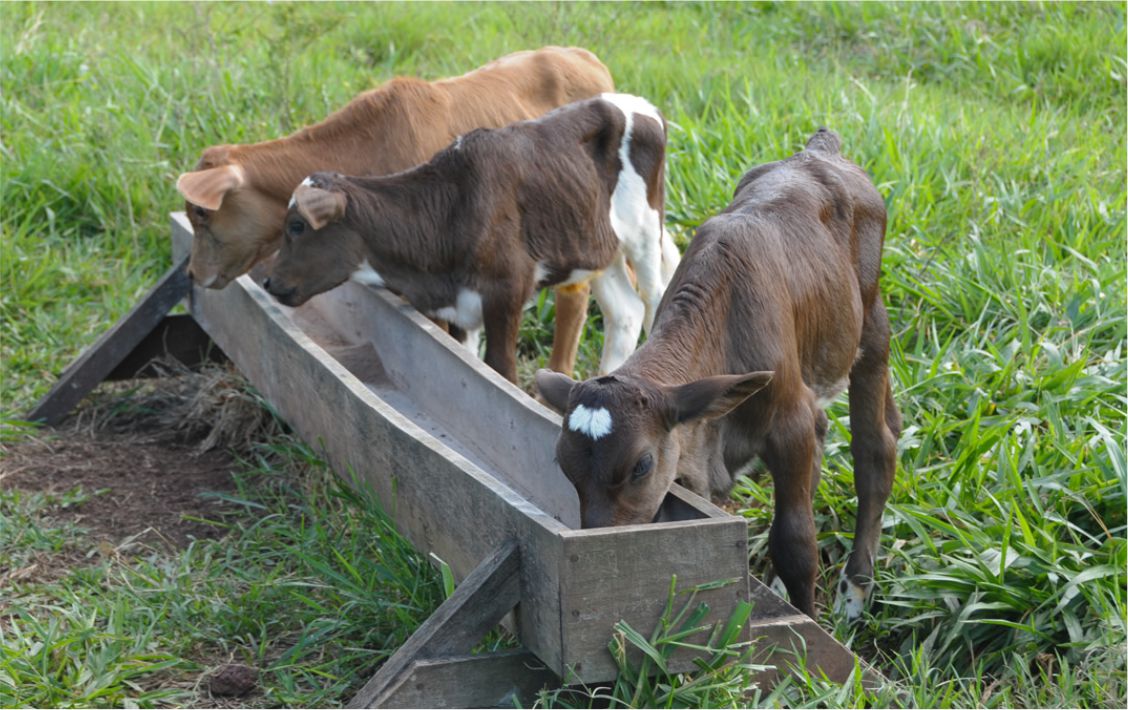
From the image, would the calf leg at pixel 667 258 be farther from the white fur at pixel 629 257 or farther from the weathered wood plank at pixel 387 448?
the weathered wood plank at pixel 387 448

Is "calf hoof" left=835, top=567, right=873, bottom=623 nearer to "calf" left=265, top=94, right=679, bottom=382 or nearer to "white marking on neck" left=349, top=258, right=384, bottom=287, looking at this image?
"calf" left=265, top=94, right=679, bottom=382

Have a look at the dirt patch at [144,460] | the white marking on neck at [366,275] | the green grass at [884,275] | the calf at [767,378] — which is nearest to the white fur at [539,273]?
the white marking on neck at [366,275]

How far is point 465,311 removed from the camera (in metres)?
6.28

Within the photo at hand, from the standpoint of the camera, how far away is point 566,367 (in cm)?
691

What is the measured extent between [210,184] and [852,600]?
3438 mm

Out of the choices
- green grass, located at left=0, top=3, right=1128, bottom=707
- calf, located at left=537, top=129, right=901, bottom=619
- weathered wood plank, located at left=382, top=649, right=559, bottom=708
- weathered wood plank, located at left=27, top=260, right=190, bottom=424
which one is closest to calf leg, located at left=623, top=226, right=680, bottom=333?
green grass, located at left=0, top=3, right=1128, bottom=707

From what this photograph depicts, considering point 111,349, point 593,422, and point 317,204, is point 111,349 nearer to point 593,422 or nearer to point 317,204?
point 317,204

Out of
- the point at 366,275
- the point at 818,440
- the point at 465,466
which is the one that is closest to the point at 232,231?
the point at 366,275

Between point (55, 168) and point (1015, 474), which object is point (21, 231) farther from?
point (1015, 474)

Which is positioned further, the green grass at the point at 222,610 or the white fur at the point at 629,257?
the white fur at the point at 629,257

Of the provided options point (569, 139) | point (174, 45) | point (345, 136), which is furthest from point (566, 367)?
point (174, 45)

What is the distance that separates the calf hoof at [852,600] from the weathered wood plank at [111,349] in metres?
3.74

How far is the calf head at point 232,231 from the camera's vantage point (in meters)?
6.74

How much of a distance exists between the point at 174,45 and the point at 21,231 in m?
2.88
